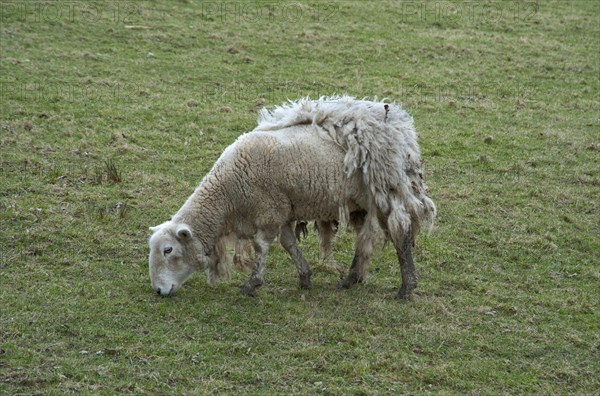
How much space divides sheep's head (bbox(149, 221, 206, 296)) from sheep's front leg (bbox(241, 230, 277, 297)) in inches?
26.9

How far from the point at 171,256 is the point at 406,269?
113 inches

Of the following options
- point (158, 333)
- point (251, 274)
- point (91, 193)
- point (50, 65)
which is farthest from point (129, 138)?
point (158, 333)

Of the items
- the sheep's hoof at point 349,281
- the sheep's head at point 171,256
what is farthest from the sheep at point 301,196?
the sheep's hoof at point 349,281

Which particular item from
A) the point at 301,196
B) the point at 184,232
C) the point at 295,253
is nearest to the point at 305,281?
the point at 295,253

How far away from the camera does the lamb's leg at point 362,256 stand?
34.1 ft

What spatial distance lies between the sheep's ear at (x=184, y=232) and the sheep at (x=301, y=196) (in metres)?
0.01

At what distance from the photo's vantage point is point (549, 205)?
13.7 m

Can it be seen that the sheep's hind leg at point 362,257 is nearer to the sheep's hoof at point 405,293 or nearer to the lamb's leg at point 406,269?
the lamb's leg at point 406,269

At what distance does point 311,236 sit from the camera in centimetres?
1252

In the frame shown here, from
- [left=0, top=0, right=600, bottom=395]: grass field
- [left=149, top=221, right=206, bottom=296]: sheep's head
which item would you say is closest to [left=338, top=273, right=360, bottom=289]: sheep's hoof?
[left=0, top=0, right=600, bottom=395]: grass field

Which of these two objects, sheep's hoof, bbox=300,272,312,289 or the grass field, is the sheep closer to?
sheep's hoof, bbox=300,272,312,289

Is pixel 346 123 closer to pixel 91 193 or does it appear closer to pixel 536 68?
pixel 91 193

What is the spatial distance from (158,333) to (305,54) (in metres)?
12.9

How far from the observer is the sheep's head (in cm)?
1007
